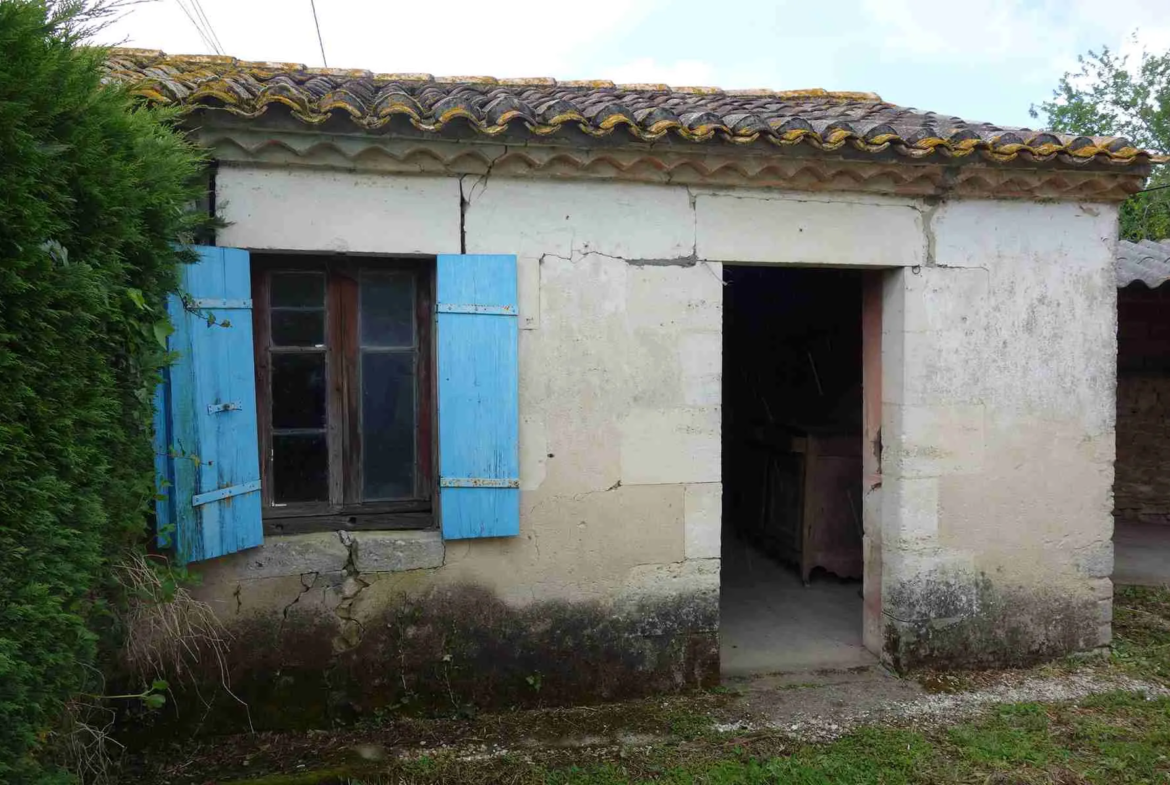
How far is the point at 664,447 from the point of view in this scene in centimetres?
447

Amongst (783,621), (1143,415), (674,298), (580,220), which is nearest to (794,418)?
(783,621)

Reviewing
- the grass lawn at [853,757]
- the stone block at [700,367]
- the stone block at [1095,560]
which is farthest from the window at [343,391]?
the stone block at [1095,560]

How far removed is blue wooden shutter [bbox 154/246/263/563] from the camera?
12.2ft

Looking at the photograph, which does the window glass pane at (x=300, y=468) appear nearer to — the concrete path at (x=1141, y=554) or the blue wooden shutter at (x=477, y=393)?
the blue wooden shutter at (x=477, y=393)

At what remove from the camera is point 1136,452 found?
8828 millimetres

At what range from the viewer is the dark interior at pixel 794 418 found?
639 centimetres

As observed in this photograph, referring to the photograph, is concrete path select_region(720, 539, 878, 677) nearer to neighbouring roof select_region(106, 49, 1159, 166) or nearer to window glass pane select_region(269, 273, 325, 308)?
neighbouring roof select_region(106, 49, 1159, 166)

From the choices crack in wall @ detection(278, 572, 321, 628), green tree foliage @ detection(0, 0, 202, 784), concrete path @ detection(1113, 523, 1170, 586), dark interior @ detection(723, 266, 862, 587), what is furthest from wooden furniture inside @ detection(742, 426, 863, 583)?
green tree foliage @ detection(0, 0, 202, 784)

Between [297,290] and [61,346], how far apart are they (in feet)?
5.87

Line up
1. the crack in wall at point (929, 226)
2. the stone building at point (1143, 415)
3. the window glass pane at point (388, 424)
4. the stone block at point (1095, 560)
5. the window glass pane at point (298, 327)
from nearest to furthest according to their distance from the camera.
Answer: the window glass pane at point (298, 327), the window glass pane at point (388, 424), the crack in wall at point (929, 226), the stone block at point (1095, 560), the stone building at point (1143, 415)

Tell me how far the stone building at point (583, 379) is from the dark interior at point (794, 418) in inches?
48.9

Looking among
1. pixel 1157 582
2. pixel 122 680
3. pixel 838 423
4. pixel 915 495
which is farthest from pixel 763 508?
pixel 122 680

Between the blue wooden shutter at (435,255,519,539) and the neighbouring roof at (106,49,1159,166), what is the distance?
2.51 feet

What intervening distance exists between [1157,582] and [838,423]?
9.61 feet
